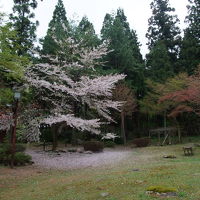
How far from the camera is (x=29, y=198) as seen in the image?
676cm

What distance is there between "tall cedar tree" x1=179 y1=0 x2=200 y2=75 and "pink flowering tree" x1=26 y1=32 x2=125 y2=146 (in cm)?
1007

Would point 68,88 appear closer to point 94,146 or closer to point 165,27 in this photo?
point 94,146

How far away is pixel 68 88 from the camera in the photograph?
55.9 feet

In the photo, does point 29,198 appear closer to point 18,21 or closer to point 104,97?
point 104,97

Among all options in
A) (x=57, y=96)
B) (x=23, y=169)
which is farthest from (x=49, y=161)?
(x=57, y=96)

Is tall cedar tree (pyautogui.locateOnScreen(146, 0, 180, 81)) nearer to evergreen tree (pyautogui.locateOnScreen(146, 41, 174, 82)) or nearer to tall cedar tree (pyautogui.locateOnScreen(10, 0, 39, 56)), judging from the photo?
evergreen tree (pyautogui.locateOnScreen(146, 41, 174, 82))

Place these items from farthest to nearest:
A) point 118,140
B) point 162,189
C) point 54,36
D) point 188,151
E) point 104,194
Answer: point 118,140, point 54,36, point 188,151, point 104,194, point 162,189

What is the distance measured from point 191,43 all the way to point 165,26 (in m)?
4.76

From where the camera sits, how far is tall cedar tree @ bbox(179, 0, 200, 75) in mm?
25906

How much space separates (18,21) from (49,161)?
1101cm

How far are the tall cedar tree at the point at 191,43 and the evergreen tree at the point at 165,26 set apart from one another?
2.24 m

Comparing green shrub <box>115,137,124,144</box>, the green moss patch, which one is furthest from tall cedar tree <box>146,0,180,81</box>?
the green moss patch

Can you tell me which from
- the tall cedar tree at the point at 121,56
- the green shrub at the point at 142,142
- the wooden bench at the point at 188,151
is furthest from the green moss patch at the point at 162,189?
the tall cedar tree at the point at 121,56

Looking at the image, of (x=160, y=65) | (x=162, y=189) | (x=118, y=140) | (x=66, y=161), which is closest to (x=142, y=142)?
(x=118, y=140)
